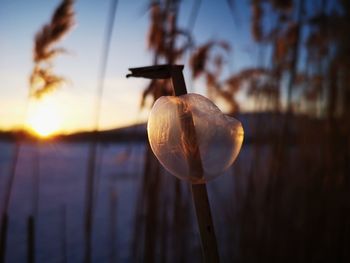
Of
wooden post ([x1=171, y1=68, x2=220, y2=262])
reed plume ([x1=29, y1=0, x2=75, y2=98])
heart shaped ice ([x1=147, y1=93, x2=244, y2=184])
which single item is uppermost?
reed plume ([x1=29, y1=0, x2=75, y2=98])

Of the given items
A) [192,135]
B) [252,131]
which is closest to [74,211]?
[252,131]

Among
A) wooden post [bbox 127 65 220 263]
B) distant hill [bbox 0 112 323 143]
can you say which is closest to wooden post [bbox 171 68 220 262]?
wooden post [bbox 127 65 220 263]

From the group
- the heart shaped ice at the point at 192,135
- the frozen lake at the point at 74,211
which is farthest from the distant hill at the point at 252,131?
the heart shaped ice at the point at 192,135

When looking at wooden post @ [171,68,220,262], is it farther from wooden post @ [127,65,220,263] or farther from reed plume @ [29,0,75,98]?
reed plume @ [29,0,75,98]

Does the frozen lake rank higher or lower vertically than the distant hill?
lower

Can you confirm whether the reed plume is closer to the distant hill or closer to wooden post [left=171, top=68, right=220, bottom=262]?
the distant hill

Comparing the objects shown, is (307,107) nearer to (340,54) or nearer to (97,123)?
(340,54)

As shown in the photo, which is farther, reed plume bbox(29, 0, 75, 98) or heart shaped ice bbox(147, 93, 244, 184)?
reed plume bbox(29, 0, 75, 98)

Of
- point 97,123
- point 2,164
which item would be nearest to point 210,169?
point 97,123

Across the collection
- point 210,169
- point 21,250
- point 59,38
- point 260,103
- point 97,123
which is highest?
point 59,38
